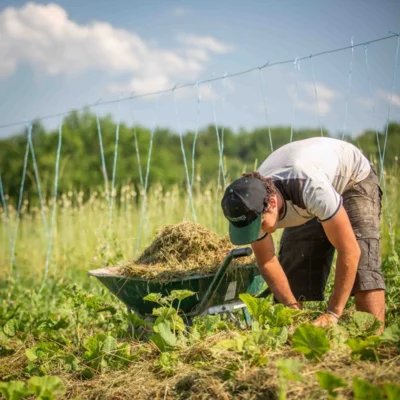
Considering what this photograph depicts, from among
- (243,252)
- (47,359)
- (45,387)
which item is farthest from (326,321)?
(47,359)

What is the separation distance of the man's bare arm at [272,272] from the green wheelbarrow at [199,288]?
0.66 ft

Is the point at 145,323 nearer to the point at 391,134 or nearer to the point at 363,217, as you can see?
the point at 363,217

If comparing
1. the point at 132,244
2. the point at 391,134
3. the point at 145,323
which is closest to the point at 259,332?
the point at 145,323

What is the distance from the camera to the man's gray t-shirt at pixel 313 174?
8.10 ft

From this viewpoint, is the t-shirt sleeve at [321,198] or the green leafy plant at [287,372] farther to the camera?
the t-shirt sleeve at [321,198]

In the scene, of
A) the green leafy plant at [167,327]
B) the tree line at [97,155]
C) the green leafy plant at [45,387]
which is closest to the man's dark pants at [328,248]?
the green leafy plant at [167,327]

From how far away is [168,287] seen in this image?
9.89ft

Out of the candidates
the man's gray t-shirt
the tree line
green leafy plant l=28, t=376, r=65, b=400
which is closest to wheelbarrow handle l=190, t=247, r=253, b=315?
the man's gray t-shirt

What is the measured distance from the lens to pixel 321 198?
245 centimetres

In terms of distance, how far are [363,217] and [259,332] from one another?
886 mm

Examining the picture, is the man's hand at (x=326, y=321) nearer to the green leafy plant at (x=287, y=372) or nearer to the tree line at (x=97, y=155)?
the green leafy plant at (x=287, y=372)

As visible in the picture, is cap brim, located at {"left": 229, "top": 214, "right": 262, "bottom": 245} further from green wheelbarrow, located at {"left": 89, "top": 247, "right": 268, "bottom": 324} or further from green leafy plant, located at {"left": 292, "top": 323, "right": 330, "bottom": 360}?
green leafy plant, located at {"left": 292, "top": 323, "right": 330, "bottom": 360}

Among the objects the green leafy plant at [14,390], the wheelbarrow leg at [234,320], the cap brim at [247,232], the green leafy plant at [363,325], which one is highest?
the cap brim at [247,232]

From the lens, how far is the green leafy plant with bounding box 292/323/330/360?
2203mm
